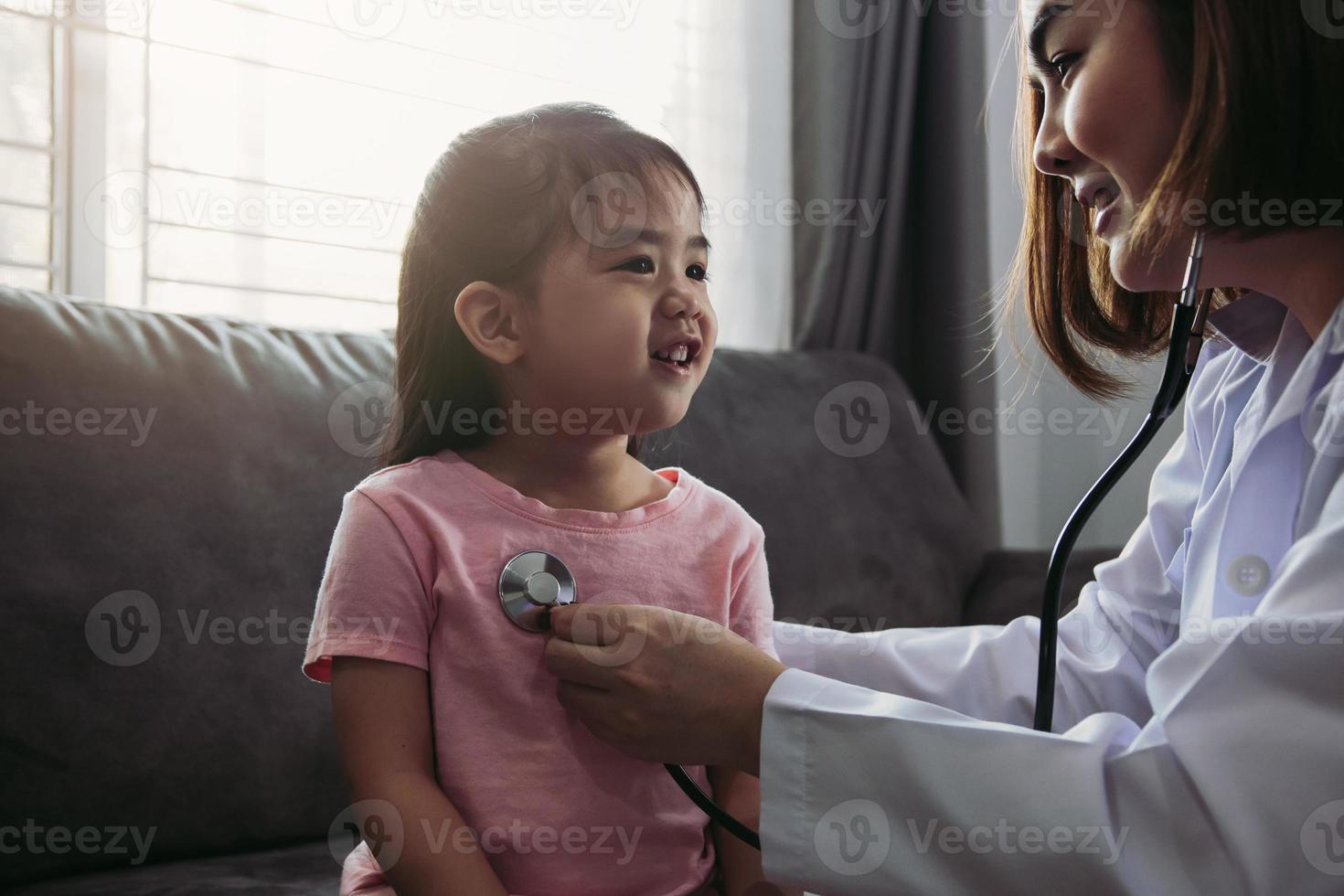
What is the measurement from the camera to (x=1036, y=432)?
8.54ft

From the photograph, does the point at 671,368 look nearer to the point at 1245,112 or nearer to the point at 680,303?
the point at 680,303

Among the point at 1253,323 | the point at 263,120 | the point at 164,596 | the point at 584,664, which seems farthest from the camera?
the point at 263,120

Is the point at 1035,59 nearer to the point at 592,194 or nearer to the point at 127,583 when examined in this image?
the point at 592,194

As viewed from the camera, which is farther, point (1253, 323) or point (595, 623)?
point (1253, 323)

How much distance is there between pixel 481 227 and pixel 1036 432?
1.87 meters

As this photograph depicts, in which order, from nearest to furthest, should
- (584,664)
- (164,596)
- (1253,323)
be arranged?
(584,664)
(1253,323)
(164,596)

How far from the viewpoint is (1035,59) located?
3.51ft

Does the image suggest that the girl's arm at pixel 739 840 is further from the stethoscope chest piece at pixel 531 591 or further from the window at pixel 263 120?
the window at pixel 263 120

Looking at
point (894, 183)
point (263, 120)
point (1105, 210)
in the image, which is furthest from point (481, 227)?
point (894, 183)

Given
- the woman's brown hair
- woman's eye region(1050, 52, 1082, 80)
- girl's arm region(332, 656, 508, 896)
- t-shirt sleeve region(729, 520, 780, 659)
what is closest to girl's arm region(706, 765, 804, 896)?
t-shirt sleeve region(729, 520, 780, 659)

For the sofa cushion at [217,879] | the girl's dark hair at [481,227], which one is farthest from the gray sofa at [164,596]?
the girl's dark hair at [481,227]

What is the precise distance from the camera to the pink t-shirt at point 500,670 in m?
0.95

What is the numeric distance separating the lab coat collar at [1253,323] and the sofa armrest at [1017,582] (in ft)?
2.41

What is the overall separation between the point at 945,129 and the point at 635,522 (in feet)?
6.14
